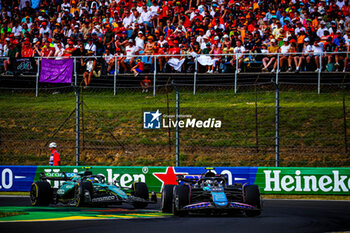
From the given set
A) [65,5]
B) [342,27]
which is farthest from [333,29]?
[65,5]

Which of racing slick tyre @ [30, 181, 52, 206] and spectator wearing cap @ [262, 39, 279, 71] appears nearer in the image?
racing slick tyre @ [30, 181, 52, 206]

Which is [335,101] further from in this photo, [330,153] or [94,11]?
[94,11]

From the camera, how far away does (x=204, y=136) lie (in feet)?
58.3

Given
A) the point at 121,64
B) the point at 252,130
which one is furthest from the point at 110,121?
the point at 252,130

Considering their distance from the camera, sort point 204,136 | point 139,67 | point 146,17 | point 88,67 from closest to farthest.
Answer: point 204,136
point 139,67
point 88,67
point 146,17

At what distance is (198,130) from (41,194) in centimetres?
692

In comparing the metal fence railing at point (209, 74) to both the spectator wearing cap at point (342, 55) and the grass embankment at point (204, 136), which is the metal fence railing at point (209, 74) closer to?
the spectator wearing cap at point (342, 55)

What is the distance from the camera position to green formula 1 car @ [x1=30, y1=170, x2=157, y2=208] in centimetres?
1170

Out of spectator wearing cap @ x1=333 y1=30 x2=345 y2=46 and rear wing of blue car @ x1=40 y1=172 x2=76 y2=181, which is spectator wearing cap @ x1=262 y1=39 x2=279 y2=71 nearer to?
spectator wearing cap @ x1=333 y1=30 x2=345 y2=46

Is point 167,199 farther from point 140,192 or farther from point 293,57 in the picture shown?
point 293,57

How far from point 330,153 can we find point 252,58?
5317mm

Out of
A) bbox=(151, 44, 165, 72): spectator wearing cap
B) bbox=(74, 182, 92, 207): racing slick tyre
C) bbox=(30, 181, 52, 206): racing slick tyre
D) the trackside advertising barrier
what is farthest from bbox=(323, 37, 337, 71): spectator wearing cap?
bbox=(30, 181, 52, 206): racing slick tyre

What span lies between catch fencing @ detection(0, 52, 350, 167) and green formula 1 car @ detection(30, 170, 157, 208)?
3.11m

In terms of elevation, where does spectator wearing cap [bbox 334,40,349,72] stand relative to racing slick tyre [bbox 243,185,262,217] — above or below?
above
